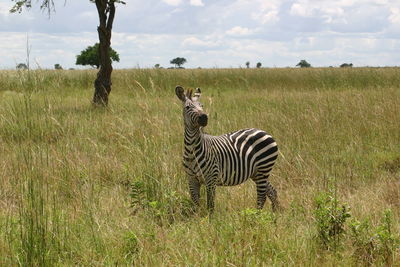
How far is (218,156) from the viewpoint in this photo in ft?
16.1

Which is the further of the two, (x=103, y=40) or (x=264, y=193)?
(x=103, y=40)

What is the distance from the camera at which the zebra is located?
4664 mm

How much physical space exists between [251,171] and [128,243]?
1809 mm

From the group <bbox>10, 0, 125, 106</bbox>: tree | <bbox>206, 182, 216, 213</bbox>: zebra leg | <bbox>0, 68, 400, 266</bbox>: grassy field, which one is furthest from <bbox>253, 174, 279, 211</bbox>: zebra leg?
<bbox>10, 0, 125, 106</bbox>: tree

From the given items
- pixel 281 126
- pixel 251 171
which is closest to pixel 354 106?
pixel 281 126

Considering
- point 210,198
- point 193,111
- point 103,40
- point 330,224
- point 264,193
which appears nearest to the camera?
point 330,224

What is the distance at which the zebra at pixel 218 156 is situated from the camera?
4.66 m

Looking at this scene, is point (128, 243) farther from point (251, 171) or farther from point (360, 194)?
point (360, 194)

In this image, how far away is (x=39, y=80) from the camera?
429cm

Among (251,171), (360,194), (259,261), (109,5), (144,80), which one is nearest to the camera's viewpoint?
(259,261)

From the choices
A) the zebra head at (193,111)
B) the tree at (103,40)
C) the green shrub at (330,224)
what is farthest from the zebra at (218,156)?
the tree at (103,40)

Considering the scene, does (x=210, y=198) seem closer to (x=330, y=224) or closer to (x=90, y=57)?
(x=330, y=224)

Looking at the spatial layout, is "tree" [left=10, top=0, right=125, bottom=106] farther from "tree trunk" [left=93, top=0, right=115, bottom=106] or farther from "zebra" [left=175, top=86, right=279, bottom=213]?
"zebra" [left=175, top=86, right=279, bottom=213]

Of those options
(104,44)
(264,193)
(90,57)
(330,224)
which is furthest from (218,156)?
(90,57)
